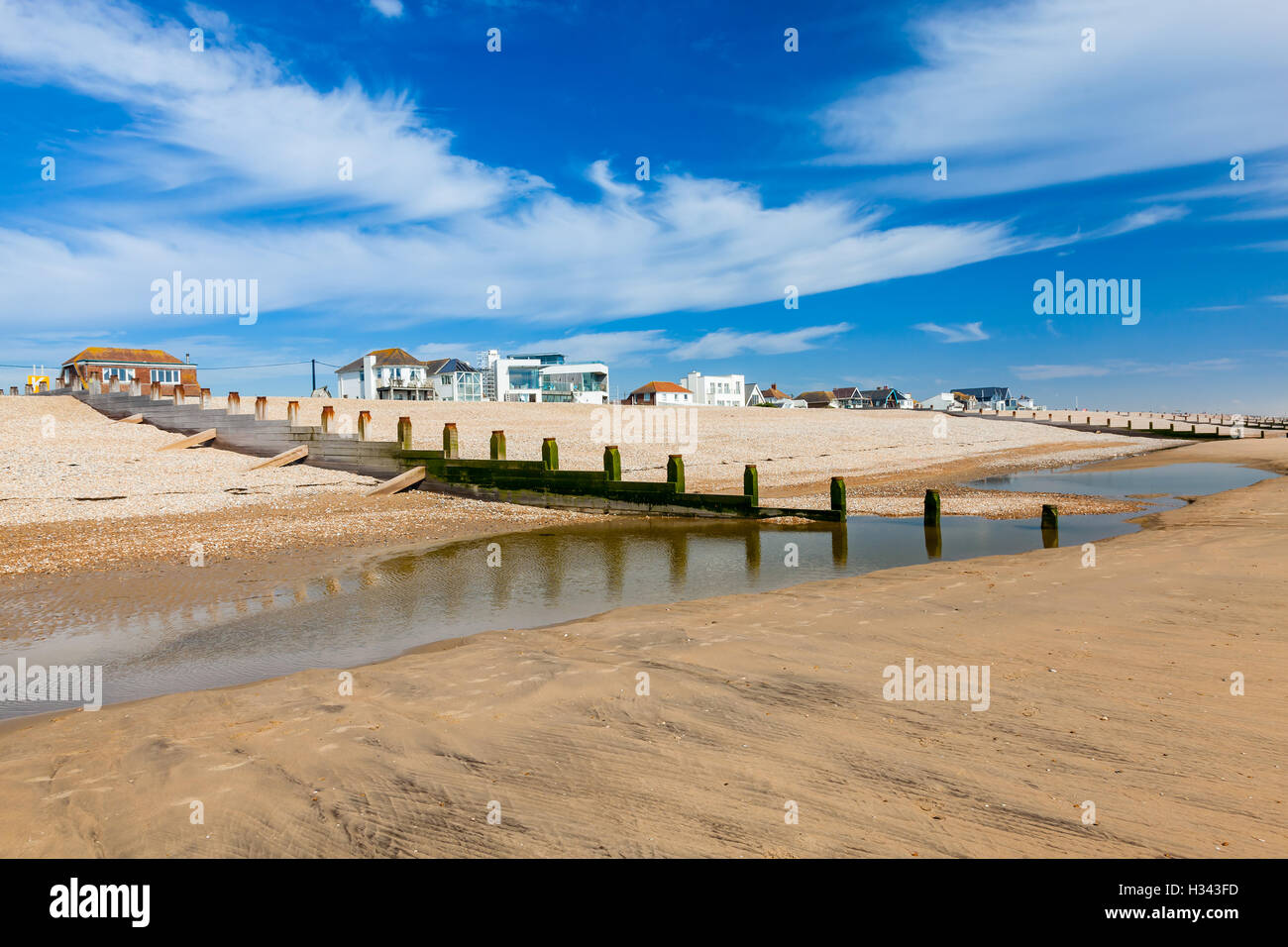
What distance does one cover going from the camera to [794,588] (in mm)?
10172

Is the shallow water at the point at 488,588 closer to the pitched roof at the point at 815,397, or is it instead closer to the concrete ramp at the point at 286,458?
the concrete ramp at the point at 286,458

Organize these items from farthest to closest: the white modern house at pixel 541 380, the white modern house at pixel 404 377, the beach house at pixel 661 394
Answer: the beach house at pixel 661 394 < the white modern house at pixel 541 380 < the white modern house at pixel 404 377

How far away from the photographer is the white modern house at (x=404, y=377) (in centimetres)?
7131

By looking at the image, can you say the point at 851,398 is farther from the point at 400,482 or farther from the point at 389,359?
the point at 400,482

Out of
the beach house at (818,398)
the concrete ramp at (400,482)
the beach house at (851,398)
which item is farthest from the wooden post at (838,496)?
the beach house at (851,398)

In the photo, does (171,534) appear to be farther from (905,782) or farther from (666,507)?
(905,782)

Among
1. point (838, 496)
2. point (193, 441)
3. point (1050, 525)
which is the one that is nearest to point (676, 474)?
point (838, 496)

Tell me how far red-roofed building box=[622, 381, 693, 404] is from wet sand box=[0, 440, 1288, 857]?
84769 millimetres

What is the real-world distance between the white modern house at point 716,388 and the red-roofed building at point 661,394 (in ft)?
7.88

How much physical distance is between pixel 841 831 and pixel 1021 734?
1861 mm

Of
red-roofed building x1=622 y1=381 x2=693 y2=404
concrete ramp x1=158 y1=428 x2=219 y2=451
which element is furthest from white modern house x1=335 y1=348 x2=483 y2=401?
concrete ramp x1=158 y1=428 x2=219 y2=451

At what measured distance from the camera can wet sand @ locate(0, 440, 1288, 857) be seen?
3635 millimetres

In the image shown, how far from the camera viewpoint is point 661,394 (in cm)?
9350
